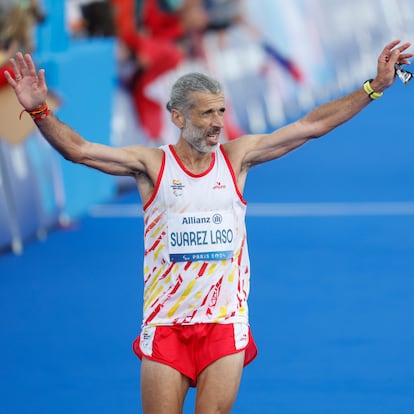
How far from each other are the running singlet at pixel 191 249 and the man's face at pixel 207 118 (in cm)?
17

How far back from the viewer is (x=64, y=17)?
12.8 m

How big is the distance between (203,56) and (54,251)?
7570mm

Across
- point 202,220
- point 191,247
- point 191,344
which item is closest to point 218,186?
point 202,220

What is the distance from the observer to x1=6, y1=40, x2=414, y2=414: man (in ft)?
17.1

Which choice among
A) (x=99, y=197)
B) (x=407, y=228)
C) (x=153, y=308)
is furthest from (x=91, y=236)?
(x=153, y=308)

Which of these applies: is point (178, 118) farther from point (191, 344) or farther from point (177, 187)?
point (191, 344)

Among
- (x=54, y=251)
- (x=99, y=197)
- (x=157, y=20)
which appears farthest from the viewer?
(x=157, y=20)

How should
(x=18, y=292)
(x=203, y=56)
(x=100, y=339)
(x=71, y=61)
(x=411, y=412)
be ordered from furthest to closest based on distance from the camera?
(x=203, y=56) → (x=71, y=61) → (x=18, y=292) → (x=100, y=339) → (x=411, y=412)

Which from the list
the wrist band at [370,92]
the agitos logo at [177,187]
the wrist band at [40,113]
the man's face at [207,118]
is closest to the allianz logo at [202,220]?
the agitos logo at [177,187]

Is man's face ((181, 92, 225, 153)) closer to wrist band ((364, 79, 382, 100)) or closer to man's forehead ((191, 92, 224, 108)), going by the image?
man's forehead ((191, 92, 224, 108))

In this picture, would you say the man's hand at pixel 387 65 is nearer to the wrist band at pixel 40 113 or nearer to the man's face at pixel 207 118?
the man's face at pixel 207 118

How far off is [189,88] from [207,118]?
162 mm

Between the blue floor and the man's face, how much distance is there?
6.76ft

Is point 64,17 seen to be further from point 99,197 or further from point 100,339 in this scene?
point 100,339
